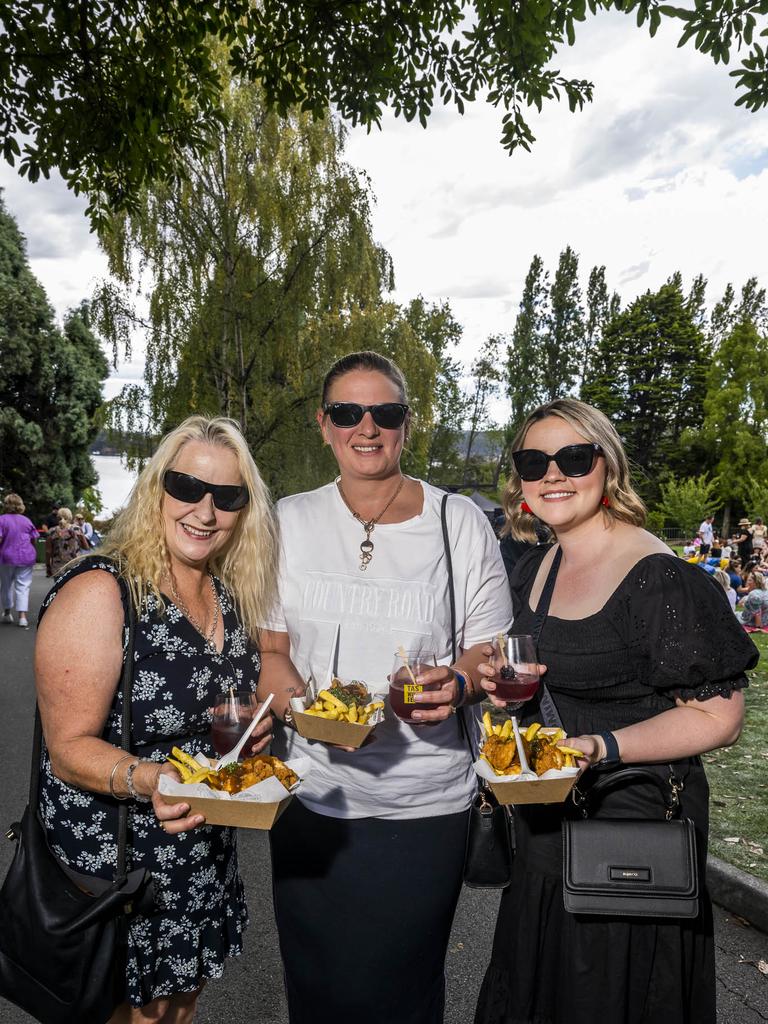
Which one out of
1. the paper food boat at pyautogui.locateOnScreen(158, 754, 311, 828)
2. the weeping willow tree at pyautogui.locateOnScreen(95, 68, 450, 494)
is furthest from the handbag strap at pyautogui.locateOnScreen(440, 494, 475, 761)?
the weeping willow tree at pyautogui.locateOnScreen(95, 68, 450, 494)

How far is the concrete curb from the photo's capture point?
12.5 ft

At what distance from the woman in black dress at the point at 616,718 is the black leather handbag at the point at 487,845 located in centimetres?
4

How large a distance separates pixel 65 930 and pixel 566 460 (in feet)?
6.59

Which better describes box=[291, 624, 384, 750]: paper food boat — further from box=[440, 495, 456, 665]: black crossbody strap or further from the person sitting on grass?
the person sitting on grass

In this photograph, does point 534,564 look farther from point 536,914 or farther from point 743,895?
point 743,895

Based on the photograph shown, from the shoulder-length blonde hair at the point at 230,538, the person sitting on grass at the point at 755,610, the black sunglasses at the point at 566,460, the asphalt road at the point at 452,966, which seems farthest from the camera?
the person sitting on grass at the point at 755,610

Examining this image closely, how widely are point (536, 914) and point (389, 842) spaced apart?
487 mm

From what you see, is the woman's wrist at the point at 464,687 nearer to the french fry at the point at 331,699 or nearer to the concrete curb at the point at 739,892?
the french fry at the point at 331,699

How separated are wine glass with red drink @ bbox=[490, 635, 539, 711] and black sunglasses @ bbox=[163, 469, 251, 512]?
3.16 feet

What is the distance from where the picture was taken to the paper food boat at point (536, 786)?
1.79 m

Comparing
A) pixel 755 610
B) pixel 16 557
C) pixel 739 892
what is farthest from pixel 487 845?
pixel 755 610

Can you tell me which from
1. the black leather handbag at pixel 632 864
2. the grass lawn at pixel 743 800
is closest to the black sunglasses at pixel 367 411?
the black leather handbag at pixel 632 864

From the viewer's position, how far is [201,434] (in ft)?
7.88

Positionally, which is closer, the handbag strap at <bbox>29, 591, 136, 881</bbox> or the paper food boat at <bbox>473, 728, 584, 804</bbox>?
the paper food boat at <bbox>473, 728, 584, 804</bbox>
